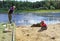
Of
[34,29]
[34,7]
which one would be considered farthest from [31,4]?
[34,29]

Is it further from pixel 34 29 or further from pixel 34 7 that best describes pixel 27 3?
pixel 34 29

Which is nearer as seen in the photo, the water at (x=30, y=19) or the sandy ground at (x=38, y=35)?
the sandy ground at (x=38, y=35)

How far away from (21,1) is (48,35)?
46793mm

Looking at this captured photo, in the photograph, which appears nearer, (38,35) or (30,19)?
(38,35)

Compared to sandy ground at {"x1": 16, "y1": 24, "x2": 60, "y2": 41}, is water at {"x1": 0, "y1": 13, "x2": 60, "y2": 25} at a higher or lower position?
lower

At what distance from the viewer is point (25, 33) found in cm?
1560

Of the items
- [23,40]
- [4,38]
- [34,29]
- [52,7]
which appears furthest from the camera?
[52,7]

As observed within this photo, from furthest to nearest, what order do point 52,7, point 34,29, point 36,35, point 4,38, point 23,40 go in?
point 52,7 → point 34,29 → point 36,35 → point 23,40 → point 4,38

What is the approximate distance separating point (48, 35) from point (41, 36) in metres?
0.38

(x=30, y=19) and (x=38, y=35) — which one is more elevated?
(x=38, y=35)

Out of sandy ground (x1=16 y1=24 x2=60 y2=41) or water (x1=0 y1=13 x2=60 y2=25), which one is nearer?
sandy ground (x1=16 y1=24 x2=60 y2=41)

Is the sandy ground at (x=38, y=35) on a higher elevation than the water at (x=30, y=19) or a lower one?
higher

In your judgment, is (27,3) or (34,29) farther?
(27,3)

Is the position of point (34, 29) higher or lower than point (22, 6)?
higher
